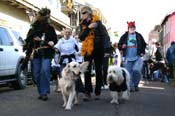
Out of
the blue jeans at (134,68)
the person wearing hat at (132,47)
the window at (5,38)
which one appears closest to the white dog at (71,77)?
the person wearing hat at (132,47)

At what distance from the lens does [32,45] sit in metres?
12.3

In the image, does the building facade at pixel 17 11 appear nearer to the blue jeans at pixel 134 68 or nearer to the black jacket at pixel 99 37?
the blue jeans at pixel 134 68

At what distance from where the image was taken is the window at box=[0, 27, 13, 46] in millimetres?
15320

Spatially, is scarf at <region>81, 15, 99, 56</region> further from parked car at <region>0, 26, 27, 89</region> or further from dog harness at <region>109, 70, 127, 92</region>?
parked car at <region>0, 26, 27, 89</region>

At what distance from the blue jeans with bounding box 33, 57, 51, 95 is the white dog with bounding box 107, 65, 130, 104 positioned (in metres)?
1.51

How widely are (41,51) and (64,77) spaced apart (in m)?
1.46

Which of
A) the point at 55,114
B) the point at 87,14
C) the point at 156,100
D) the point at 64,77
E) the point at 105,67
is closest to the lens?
the point at 55,114

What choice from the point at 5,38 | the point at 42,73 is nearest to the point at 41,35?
the point at 42,73

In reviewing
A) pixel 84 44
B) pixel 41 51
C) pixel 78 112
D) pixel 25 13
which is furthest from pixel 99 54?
pixel 25 13

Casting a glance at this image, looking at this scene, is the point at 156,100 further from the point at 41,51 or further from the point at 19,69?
the point at 19,69

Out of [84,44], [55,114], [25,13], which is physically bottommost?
[55,114]

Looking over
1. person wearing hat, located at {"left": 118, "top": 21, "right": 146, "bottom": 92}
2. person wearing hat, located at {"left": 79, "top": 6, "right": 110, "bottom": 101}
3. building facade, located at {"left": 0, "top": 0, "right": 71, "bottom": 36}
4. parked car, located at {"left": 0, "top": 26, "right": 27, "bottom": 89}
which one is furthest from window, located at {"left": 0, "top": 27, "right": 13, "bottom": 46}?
building facade, located at {"left": 0, "top": 0, "right": 71, "bottom": 36}

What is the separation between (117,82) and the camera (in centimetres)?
1134

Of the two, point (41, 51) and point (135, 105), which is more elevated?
point (41, 51)
